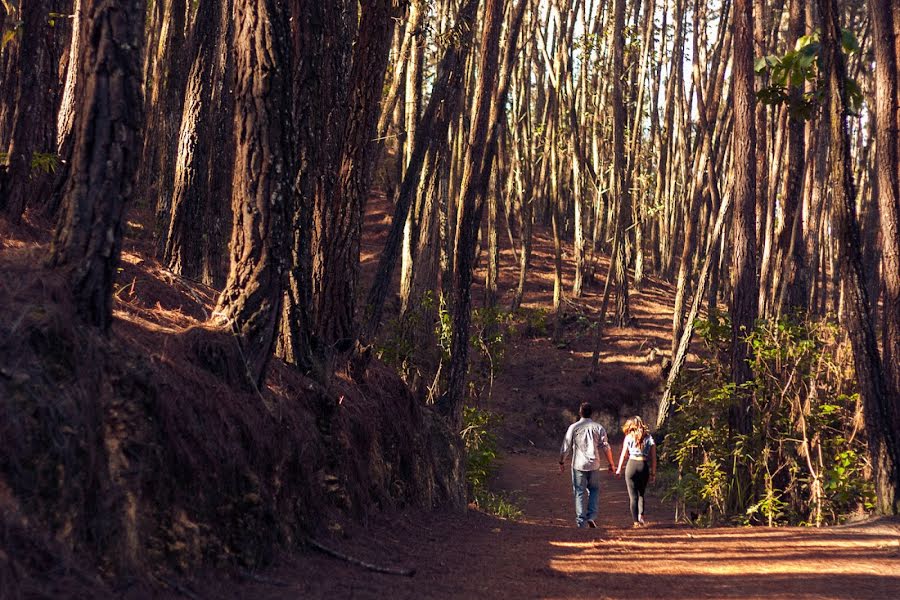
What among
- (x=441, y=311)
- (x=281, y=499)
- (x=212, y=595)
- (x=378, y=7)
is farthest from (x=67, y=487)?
(x=441, y=311)

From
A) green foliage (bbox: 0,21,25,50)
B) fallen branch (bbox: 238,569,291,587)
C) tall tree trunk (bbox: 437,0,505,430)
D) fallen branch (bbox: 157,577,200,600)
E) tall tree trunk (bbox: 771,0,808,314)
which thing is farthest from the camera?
tall tree trunk (bbox: 771,0,808,314)

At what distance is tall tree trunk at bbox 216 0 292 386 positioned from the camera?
8062mm

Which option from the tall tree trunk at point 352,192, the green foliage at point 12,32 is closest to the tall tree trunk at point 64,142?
the green foliage at point 12,32

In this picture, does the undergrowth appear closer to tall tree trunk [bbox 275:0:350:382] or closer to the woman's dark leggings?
the woman's dark leggings

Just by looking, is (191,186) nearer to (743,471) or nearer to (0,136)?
(0,136)

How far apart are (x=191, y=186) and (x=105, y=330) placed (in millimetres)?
5469

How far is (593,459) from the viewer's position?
12766 mm

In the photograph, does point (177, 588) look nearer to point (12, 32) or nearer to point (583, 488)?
point (12, 32)

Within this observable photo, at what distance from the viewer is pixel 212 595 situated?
592 cm

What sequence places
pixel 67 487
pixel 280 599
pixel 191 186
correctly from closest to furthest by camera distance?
pixel 67 487
pixel 280 599
pixel 191 186

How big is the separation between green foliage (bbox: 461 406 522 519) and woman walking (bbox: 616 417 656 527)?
2677 millimetres

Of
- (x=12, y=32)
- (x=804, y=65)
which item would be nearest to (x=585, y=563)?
(x=12, y=32)

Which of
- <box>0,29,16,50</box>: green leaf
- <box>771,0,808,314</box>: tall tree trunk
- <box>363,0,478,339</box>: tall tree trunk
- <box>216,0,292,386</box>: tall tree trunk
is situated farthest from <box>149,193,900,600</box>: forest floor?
<box>0,29,16,50</box>: green leaf

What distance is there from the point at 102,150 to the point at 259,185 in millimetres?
2140
